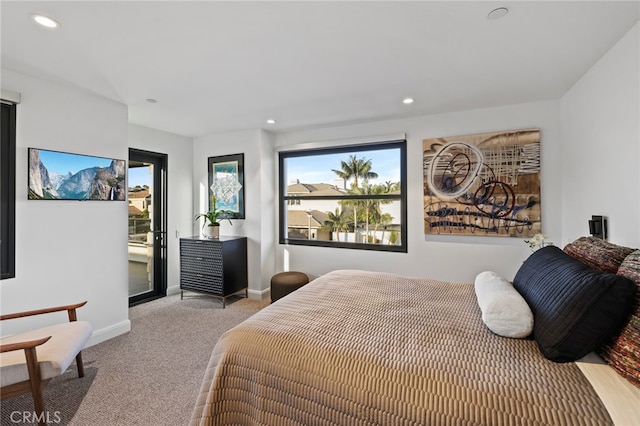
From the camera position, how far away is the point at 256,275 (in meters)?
4.22

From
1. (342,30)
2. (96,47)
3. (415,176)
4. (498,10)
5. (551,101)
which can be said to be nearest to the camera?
(498,10)

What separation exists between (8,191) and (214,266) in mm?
2109

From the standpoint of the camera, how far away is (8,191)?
225cm

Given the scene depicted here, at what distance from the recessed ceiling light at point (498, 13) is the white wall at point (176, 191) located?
4197mm

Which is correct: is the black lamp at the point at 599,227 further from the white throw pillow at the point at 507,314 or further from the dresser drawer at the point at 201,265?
the dresser drawer at the point at 201,265

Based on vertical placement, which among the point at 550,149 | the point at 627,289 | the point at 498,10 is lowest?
the point at 627,289

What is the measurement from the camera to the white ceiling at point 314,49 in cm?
163

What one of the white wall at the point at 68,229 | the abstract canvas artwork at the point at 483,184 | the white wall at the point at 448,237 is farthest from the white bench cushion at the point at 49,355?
the abstract canvas artwork at the point at 483,184

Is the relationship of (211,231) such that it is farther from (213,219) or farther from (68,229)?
(68,229)

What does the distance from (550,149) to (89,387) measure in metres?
4.69

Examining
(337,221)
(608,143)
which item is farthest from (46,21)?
(608,143)

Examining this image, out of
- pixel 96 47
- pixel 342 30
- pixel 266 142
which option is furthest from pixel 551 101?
pixel 96 47

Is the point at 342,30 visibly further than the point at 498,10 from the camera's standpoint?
Yes

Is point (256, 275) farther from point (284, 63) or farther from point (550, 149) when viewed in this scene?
point (550, 149)
